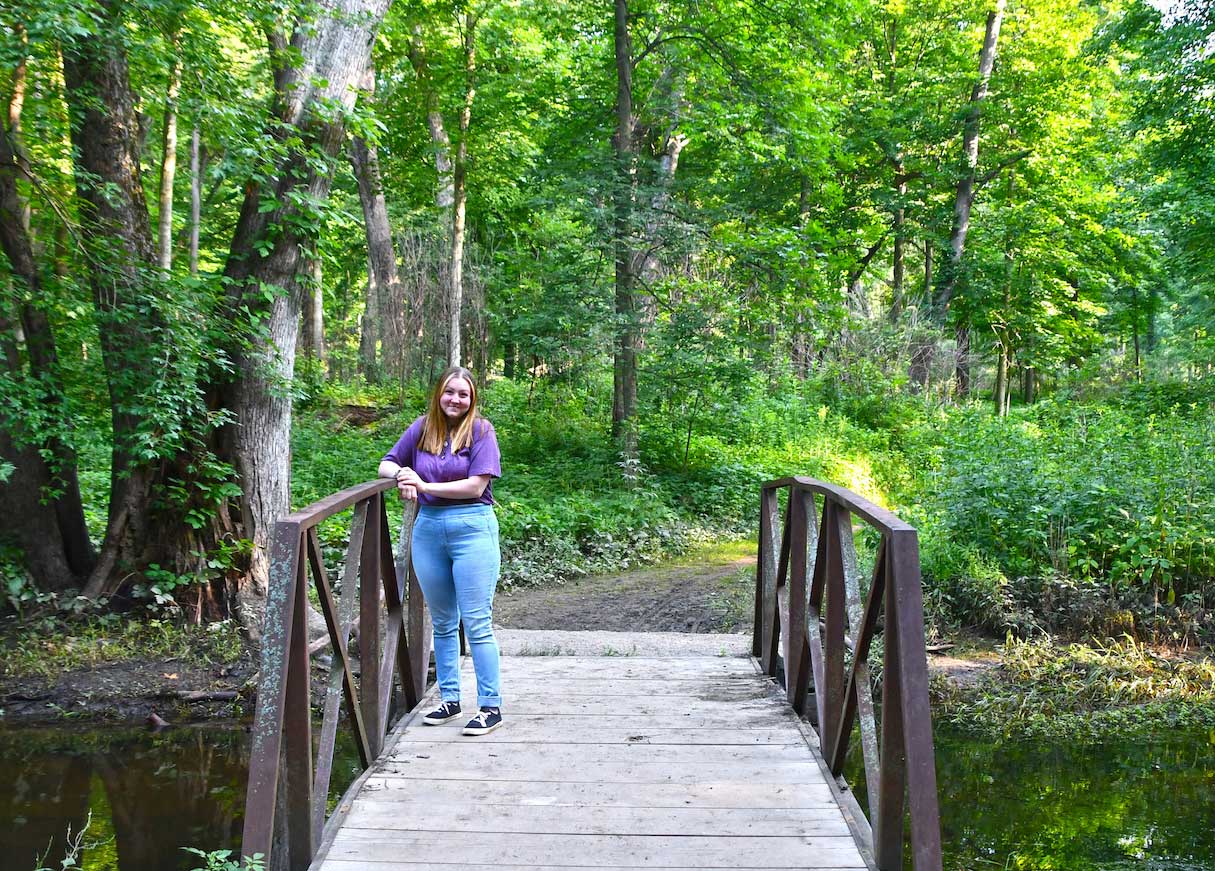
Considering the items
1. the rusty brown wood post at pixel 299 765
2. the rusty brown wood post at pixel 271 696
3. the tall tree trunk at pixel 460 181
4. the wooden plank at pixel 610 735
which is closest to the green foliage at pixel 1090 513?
the wooden plank at pixel 610 735

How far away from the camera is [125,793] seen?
542cm

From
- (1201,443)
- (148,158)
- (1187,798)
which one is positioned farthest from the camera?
(148,158)

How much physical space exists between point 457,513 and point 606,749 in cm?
120

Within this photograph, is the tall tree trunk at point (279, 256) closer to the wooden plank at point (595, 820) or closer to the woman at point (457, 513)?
the woman at point (457, 513)

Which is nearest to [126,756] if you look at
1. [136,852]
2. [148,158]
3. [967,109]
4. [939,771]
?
[136,852]

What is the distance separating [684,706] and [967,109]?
1983 centimetres

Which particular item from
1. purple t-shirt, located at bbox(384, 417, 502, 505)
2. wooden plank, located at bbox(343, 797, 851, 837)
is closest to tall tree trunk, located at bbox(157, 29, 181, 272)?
purple t-shirt, located at bbox(384, 417, 502, 505)

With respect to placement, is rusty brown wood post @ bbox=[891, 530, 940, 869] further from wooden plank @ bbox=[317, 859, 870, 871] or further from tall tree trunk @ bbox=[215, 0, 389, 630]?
tall tree trunk @ bbox=[215, 0, 389, 630]

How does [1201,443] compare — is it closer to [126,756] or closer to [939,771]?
[939,771]

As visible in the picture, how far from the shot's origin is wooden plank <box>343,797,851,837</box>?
3137 mm

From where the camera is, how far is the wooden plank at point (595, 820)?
3.14 m

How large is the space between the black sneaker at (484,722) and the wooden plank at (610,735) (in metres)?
0.03

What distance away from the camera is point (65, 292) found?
6520mm

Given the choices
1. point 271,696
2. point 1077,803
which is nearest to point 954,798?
point 1077,803
